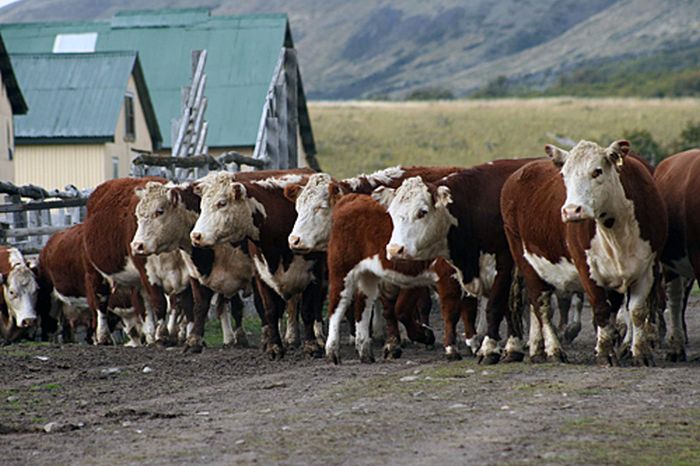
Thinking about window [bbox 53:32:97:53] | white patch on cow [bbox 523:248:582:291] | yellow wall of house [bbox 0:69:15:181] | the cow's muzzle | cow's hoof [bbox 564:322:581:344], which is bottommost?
cow's hoof [bbox 564:322:581:344]

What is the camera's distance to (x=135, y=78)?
4050cm

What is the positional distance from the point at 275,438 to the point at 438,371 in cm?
370

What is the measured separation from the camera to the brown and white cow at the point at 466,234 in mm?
13734

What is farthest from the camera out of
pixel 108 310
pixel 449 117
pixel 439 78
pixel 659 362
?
pixel 439 78

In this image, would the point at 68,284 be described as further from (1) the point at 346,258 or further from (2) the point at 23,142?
(2) the point at 23,142

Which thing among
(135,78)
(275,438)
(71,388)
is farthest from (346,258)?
(135,78)

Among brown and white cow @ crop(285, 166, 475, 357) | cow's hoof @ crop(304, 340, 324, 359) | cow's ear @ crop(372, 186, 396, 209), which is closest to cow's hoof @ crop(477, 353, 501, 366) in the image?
brown and white cow @ crop(285, 166, 475, 357)

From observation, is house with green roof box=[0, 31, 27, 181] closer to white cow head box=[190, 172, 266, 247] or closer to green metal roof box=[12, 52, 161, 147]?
green metal roof box=[12, 52, 161, 147]

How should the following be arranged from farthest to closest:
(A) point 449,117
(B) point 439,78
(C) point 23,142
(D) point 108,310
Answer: (B) point 439,78 < (A) point 449,117 < (C) point 23,142 < (D) point 108,310

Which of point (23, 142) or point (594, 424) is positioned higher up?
point (23, 142)

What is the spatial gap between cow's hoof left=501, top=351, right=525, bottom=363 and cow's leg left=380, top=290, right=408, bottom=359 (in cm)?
140

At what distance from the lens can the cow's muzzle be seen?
12219mm

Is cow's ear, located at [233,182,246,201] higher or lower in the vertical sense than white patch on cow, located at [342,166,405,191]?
lower

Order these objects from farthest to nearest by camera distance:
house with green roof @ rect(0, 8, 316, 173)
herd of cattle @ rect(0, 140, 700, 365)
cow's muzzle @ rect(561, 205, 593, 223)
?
house with green roof @ rect(0, 8, 316, 173)
herd of cattle @ rect(0, 140, 700, 365)
cow's muzzle @ rect(561, 205, 593, 223)
